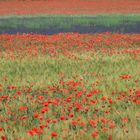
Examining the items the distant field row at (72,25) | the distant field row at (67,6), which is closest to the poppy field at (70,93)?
the distant field row at (72,25)

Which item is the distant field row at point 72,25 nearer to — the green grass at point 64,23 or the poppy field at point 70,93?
the green grass at point 64,23

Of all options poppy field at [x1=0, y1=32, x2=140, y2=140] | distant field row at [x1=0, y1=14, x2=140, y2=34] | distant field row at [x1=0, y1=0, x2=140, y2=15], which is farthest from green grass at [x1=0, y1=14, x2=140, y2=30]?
poppy field at [x1=0, y1=32, x2=140, y2=140]

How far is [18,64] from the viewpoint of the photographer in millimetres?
13570

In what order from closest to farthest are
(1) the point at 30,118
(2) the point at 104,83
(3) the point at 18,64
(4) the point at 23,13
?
(1) the point at 30,118 → (2) the point at 104,83 → (3) the point at 18,64 → (4) the point at 23,13

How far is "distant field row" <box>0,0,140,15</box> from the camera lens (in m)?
38.8

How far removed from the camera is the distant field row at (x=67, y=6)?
3875 centimetres

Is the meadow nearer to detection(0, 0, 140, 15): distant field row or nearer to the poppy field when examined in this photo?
the poppy field

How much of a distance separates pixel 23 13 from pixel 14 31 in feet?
43.3

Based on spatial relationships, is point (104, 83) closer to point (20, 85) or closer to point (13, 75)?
point (20, 85)

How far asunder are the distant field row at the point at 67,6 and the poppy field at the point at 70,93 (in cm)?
→ 1948

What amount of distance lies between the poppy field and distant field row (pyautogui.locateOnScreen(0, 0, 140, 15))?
19479mm

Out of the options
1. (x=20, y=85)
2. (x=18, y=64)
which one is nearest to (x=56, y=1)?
(x=18, y=64)

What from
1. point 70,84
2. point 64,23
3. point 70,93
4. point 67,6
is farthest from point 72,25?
point 70,84

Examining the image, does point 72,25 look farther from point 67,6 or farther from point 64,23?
point 67,6
